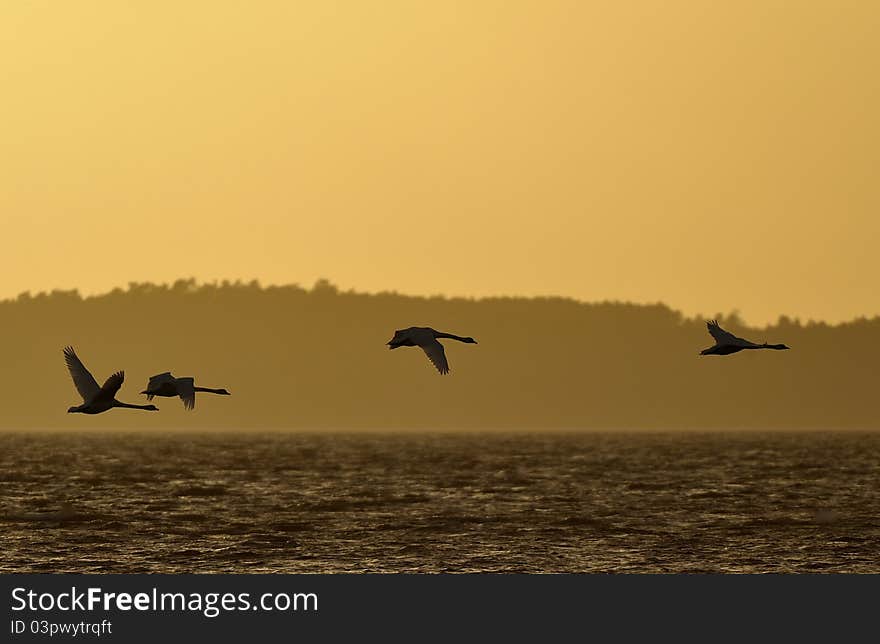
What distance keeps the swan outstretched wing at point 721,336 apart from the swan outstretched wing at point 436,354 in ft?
29.7

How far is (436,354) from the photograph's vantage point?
45.7 meters

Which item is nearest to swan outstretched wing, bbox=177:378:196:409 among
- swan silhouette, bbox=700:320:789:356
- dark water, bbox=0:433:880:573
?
swan silhouette, bbox=700:320:789:356

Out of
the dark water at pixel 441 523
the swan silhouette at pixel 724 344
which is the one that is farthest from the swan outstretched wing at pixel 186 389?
the dark water at pixel 441 523

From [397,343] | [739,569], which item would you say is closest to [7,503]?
[739,569]

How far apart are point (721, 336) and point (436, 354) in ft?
31.6

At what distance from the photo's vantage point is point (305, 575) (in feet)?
230

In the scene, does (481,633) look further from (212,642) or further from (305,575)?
(305,575)

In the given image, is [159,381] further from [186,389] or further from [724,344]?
[724,344]

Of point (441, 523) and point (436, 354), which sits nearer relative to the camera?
point (436, 354)

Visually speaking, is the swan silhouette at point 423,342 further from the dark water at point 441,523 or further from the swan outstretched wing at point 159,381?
the dark water at point 441,523

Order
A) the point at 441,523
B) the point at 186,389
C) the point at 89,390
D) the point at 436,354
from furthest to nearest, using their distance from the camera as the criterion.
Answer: the point at 441,523 → the point at 89,390 → the point at 186,389 → the point at 436,354

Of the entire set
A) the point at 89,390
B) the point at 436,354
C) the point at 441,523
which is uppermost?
the point at 436,354

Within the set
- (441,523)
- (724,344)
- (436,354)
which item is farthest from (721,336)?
(441,523)

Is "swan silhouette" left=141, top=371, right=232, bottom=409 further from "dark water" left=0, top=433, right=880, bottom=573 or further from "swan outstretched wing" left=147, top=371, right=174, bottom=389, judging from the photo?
"dark water" left=0, top=433, right=880, bottom=573
